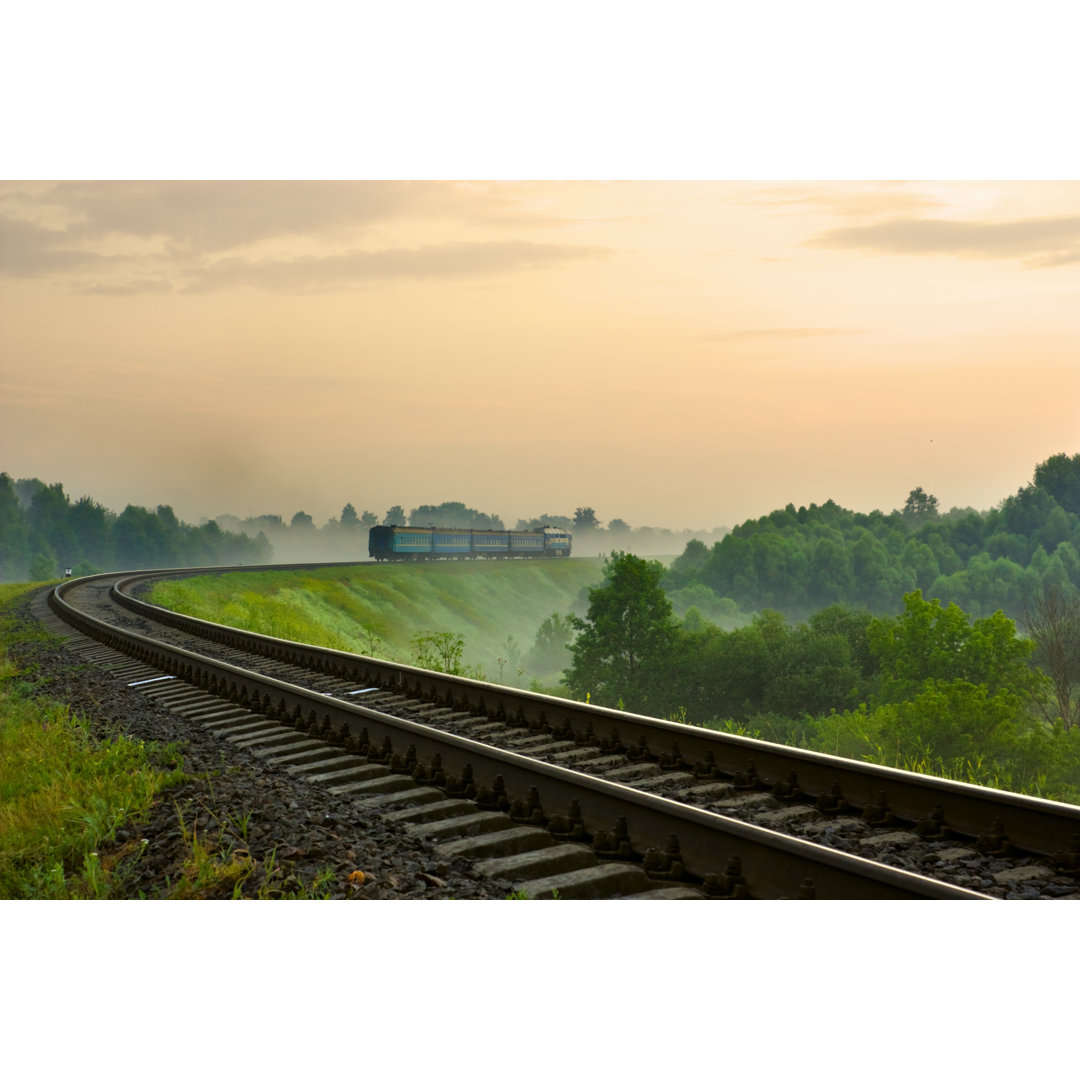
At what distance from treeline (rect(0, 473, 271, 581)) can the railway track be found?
4479 inches

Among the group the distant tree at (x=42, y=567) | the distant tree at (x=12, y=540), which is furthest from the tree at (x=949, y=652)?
the distant tree at (x=12, y=540)

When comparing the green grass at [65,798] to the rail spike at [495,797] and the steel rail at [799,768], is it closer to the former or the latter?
the rail spike at [495,797]

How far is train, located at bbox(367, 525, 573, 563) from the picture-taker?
6900 cm

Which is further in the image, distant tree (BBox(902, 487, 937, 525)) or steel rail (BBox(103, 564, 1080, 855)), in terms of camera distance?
distant tree (BBox(902, 487, 937, 525))

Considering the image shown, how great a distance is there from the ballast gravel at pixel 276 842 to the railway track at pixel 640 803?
0.23m

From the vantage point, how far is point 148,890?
5.43 meters

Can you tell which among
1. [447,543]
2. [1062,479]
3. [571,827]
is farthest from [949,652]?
[1062,479]

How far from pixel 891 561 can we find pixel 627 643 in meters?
66.2

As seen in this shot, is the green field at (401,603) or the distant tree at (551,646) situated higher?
the green field at (401,603)

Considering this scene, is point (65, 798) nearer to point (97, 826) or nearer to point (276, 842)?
point (97, 826)

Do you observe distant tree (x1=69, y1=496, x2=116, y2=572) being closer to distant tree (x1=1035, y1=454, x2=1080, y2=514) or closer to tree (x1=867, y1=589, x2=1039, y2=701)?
tree (x1=867, y1=589, x2=1039, y2=701)

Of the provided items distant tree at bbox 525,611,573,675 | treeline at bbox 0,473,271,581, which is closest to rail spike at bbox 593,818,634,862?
distant tree at bbox 525,611,573,675

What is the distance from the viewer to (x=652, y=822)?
5355mm

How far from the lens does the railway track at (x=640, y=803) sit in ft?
15.9
